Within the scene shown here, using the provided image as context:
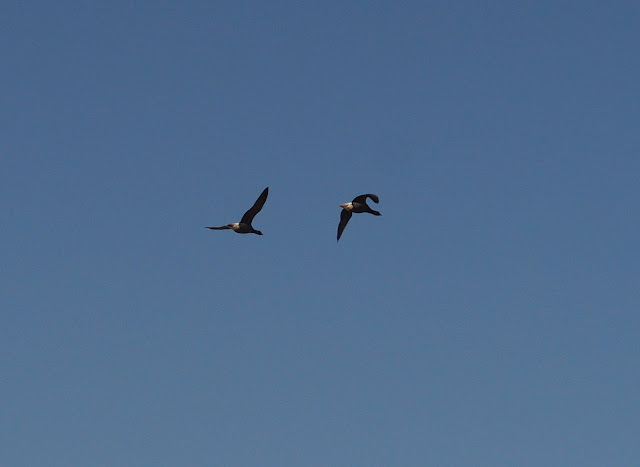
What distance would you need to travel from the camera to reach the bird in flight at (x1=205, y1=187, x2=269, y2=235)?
73.6m

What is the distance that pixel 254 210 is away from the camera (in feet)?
242

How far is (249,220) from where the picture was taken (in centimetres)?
7469

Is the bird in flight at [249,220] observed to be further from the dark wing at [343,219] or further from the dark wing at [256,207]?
the dark wing at [343,219]

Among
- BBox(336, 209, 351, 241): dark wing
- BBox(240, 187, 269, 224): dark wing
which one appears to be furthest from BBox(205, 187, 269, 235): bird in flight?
BBox(336, 209, 351, 241): dark wing

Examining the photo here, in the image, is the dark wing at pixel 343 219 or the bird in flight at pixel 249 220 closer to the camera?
the bird in flight at pixel 249 220

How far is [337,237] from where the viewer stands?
250ft

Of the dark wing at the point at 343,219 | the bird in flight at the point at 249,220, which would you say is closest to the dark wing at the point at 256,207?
the bird in flight at the point at 249,220

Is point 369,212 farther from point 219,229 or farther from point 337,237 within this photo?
point 219,229

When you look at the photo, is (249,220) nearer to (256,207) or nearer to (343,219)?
(256,207)

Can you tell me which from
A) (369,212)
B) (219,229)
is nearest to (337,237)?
(369,212)

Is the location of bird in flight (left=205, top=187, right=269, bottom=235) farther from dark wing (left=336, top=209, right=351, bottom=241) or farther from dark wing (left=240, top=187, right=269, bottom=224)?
dark wing (left=336, top=209, right=351, bottom=241)

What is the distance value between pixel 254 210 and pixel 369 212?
364 inches

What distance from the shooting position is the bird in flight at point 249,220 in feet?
241

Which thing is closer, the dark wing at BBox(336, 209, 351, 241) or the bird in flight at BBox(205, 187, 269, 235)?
the bird in flight at BBox(205, 187, 269, 235)
